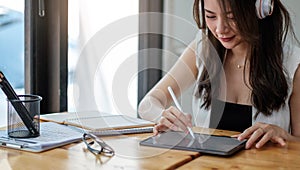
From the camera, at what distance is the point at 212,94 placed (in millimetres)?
1704

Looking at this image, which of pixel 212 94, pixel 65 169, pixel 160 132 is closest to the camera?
pixel 65 169

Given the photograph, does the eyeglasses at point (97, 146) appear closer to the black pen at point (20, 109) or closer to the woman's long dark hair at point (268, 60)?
the black pen at point (20, 109)

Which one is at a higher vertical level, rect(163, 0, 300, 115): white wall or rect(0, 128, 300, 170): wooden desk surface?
rect(163, 0, 300, 115): white wall

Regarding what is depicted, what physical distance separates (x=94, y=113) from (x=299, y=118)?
71 centimetres

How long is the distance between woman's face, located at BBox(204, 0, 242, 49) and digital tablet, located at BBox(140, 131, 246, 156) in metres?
0.42

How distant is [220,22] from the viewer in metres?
1.49

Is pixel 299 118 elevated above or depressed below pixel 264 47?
below

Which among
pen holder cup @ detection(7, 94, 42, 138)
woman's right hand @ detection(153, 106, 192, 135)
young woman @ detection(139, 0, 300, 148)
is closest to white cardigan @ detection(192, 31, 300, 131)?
young woman @ detection(139, 0, 300, 148)

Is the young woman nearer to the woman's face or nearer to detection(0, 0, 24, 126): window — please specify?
the woman's face

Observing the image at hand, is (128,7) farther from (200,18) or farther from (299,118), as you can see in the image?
(299,118)

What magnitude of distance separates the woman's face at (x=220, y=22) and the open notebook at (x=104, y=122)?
40 cm

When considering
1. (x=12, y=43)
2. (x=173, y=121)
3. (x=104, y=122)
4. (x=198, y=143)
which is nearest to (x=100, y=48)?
(x=104, y=122)

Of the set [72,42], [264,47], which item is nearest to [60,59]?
[72,42]

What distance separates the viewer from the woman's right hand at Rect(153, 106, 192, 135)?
4.12 feet
